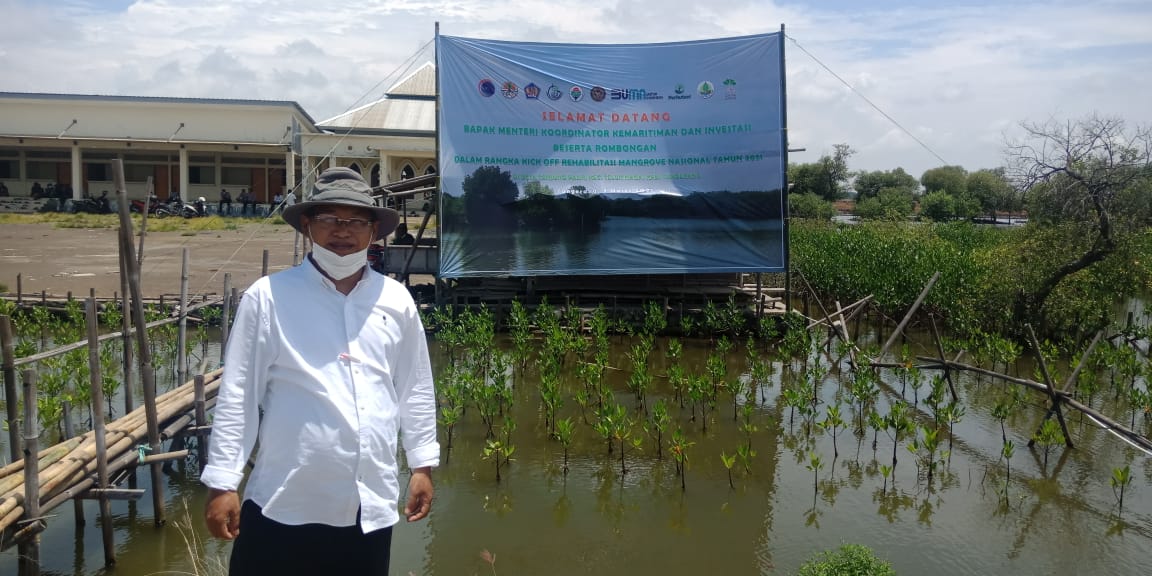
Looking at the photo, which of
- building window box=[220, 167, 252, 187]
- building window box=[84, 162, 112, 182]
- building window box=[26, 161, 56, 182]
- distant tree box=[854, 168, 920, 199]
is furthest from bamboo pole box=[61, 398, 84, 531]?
distant tree box=[854, 168, 920, 199]

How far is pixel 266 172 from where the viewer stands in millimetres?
37281

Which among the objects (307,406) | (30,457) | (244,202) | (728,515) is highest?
(244,202)

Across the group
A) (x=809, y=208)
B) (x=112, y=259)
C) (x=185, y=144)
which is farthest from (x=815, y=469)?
(x=809, y=208)

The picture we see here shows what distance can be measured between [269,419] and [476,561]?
387cm

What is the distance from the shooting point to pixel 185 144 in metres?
34.4

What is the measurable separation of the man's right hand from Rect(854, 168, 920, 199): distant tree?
203 ft

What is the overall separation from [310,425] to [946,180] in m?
69.2

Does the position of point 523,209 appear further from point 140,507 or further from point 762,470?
point 140,507

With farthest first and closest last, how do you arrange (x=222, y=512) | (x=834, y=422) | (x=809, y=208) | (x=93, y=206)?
(x=809, y=208) < (x=93, y=206) < (x=834, y=422) < (x=222, y=512)

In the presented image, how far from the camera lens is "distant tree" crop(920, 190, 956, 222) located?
48.4m

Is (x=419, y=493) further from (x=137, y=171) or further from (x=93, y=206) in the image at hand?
(x=137, y=171)

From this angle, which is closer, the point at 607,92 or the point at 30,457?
the point at 30,457

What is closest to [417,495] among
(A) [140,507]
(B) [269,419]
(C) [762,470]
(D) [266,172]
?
(B) [269,419]

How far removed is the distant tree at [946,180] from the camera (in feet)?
204
